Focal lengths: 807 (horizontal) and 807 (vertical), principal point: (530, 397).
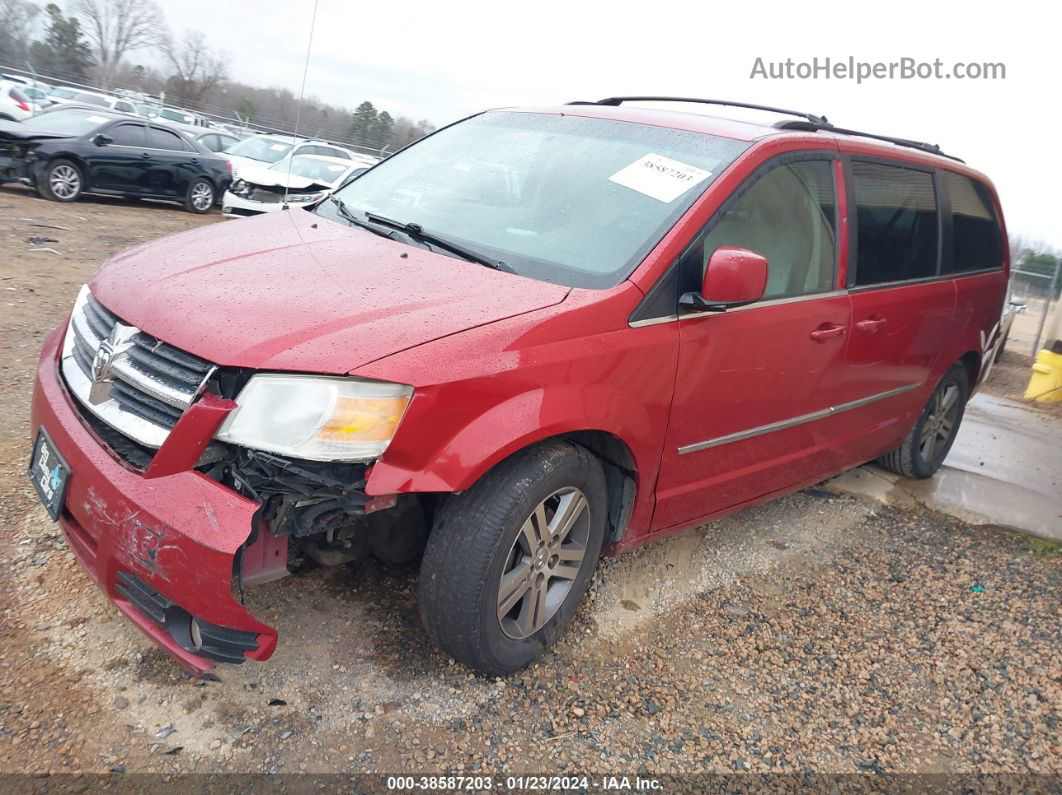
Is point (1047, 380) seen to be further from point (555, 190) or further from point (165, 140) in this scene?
point (165, 140)

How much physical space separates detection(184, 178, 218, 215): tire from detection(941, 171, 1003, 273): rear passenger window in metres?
11.3

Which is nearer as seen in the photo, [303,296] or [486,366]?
[486,366]

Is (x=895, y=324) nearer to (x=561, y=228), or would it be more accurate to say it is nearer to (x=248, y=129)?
(x=561, y=228)

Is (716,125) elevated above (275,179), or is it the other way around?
(716,125)

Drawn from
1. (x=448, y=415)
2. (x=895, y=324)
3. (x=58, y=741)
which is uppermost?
(x=895, y=324)

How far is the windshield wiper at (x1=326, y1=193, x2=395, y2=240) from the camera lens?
2.93 m

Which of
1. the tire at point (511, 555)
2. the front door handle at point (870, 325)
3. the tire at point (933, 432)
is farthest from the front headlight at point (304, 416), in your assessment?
the tire at point (933, 432)

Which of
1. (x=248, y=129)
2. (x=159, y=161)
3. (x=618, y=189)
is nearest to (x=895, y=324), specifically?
(x=618, y=189)

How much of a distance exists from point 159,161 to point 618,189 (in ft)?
36.5

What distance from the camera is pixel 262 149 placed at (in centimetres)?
1478

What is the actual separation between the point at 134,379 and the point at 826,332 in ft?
8.29

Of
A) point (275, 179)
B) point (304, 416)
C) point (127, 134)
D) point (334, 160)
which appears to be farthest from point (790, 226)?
point (334, 160)

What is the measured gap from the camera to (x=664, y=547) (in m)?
3.67

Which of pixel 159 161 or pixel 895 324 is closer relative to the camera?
pixel 895 324
